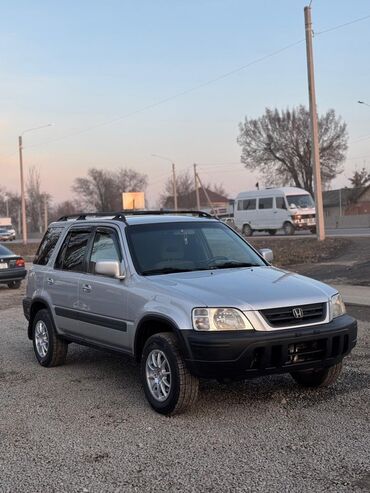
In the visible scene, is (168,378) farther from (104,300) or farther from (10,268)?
(10,268)

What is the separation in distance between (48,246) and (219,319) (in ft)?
11.9

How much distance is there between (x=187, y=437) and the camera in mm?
4734

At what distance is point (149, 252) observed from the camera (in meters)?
6.06

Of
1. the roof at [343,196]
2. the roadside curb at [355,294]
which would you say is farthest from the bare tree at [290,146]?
the roadside curb at [355,294]

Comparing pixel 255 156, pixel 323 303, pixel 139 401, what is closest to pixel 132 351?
pixel 139 401

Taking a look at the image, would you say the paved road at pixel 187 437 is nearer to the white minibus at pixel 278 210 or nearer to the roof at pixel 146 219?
the roof at pixel 146 219

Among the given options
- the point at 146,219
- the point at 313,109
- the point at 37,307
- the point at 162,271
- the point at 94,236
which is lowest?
the point at 37,307

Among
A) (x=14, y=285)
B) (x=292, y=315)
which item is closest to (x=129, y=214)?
(x=292, y=315)

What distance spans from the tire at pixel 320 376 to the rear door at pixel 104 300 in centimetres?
175

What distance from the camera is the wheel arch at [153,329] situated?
5027 mm

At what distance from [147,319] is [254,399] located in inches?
50.3

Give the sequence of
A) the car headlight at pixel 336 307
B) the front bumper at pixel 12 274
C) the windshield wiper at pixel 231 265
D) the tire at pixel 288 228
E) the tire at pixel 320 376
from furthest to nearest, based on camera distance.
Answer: the tire at pixel 288 228 < the front bumper at pixel 12 274 < the windshield wiper at pixel 231 265 < the tire at pixel 320 376 < the car headlight at pixel 336 307

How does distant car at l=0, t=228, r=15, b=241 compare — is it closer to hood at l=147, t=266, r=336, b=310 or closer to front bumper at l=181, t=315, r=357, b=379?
hood at l=147, t=266, r=336, b=310

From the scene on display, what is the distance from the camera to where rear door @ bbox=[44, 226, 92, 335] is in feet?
22.2
